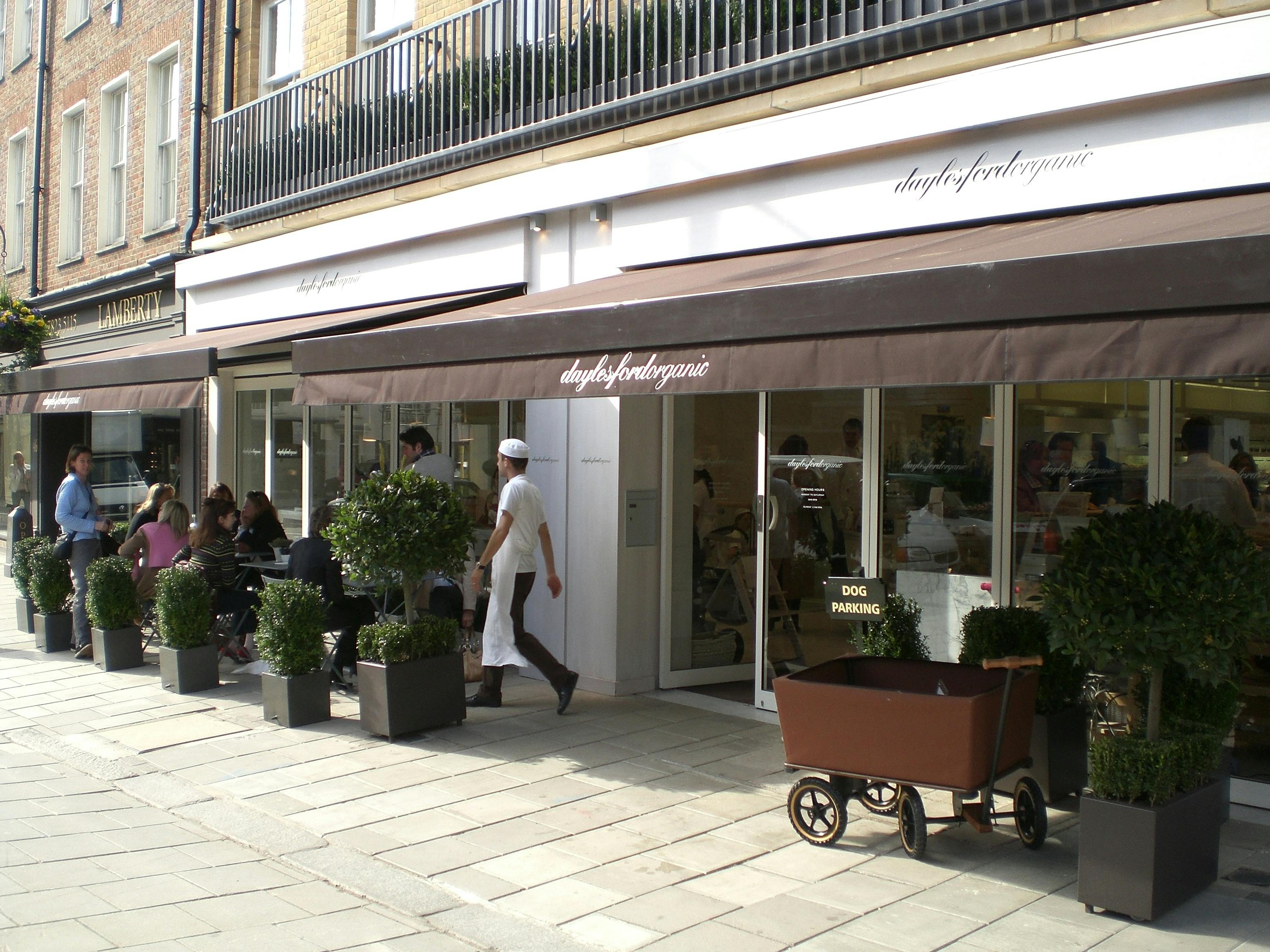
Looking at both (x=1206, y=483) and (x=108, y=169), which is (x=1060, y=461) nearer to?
(x=1206, y=483)

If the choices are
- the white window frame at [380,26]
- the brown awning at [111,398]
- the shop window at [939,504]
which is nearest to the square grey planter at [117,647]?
the brown awning at [111,398]

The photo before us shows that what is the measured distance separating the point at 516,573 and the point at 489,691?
87 centimetres

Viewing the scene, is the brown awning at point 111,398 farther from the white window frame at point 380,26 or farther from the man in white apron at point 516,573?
the white window frame at point 380,26

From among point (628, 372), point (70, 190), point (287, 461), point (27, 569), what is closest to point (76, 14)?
point (70, 190)

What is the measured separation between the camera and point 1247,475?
5672 mm

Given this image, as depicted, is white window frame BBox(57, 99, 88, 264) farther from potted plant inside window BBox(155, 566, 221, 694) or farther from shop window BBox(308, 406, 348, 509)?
potted plant inside window BBox(155, 566, 221, 694)

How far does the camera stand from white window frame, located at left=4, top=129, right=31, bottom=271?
760 inches

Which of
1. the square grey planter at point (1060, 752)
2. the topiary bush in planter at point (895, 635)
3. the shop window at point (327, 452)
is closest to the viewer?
the square grey planter at point (1060, 752)

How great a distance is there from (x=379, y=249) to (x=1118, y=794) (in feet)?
27.9

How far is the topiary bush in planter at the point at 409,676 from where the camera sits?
6762 millimetres

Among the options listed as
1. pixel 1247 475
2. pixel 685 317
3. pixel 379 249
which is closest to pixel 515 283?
pixel 379 249

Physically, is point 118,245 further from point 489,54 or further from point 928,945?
point 928,945

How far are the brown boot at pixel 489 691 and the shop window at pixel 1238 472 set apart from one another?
4.30m

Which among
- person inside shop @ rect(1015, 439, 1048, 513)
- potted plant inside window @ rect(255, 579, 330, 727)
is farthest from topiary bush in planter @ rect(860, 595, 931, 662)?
potted plant inside window @ rect(255, 579, 330, 727)
